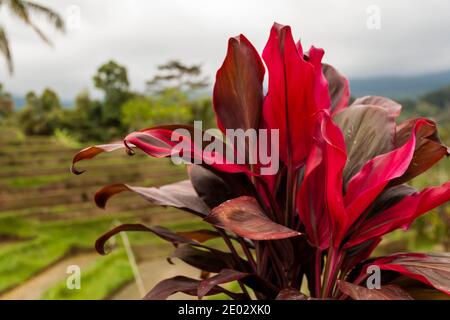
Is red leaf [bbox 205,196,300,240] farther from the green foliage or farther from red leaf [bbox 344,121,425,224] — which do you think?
the green foliage

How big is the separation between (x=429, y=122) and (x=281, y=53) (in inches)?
8.0

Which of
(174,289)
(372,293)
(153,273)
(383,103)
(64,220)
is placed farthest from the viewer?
(64,220)

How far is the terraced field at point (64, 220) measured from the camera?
118 inches

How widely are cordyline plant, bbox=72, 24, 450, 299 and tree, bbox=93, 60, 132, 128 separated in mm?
10886

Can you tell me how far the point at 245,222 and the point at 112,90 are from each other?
1184cm

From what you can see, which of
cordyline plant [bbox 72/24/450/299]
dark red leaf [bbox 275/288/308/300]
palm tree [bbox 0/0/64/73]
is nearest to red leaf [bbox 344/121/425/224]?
cordyline plant [bbox 72/24/450/299]

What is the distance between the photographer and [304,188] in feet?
1.79

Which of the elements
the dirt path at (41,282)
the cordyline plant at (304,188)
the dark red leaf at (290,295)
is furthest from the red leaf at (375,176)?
the dirt path at (41,282)

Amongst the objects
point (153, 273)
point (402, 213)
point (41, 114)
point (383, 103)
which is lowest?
point (153, 273)

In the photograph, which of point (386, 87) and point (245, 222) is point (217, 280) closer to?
point (245, 222)

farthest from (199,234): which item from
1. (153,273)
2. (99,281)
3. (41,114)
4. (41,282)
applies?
(41,114)

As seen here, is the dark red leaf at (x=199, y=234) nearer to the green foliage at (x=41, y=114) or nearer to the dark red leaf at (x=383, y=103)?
the dark red leaf at (x=383, y=103)

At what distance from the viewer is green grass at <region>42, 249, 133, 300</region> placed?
252 cm

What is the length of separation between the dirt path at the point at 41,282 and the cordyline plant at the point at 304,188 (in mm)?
2365
